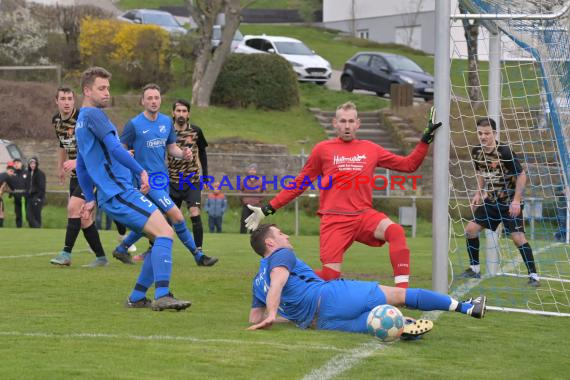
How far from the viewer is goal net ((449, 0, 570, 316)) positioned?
10.4m

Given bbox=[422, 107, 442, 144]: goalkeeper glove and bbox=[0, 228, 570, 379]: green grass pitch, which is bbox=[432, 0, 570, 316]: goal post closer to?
bbox=[422, 107, 442, 144]: goalkeeper glove

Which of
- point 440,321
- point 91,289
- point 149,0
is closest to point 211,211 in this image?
point 91,289

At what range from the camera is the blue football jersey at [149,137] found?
39.7ft

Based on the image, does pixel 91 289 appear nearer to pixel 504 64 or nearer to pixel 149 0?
pixel 504 64

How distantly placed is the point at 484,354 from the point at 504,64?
632 centimetres

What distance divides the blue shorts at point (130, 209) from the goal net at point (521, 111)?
3.33 meters

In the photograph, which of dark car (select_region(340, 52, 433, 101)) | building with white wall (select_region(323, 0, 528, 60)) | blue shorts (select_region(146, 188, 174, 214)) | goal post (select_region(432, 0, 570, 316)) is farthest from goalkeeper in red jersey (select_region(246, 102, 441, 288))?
building with white wall (select_region(323, 0, 528, 60))

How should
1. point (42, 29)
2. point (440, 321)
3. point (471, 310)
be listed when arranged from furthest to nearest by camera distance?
point (42, 29), point (440, 321), point (471, 310)

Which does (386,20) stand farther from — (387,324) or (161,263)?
(387,324)

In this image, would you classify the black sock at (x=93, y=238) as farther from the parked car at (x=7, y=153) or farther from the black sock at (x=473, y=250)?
the parked car at (x=7, y=153)

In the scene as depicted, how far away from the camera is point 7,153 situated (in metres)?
26.8

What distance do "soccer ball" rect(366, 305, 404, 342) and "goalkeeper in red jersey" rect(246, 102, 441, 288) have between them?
6.26 feet

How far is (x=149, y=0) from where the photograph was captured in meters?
74.2

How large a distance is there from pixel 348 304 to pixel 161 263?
5.64 ft
